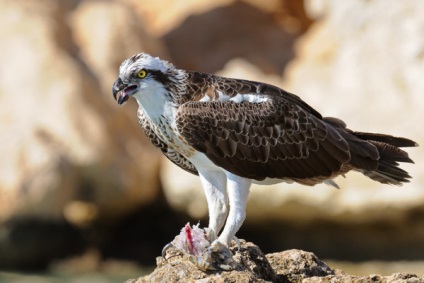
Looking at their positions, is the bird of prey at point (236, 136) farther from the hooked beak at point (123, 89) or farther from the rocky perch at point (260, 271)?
the rocky perch at point (260, 271)

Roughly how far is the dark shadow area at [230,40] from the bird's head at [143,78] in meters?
15.4

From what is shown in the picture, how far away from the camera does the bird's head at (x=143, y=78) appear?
31.3 ft

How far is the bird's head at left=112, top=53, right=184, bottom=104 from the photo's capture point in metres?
9.54

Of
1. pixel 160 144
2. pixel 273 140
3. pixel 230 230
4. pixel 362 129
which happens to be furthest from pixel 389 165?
pixel 362 129

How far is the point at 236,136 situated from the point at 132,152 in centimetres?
1183

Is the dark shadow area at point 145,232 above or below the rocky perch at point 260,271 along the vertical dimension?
above

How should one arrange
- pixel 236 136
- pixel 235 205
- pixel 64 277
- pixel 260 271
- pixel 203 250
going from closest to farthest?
1. pixel 203 250
2. pixel 260 271
3. pixel 235 205
4. pixel 236 136
5. pixel 64 277

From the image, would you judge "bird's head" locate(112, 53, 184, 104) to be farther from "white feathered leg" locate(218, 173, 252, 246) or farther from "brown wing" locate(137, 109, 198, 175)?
"white feathered leg" locate(218, 173, 252, 246)

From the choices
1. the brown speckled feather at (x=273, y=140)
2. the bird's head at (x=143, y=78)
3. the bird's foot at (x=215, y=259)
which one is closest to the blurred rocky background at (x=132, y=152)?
the brown speckled feather at (x=273, y=140)

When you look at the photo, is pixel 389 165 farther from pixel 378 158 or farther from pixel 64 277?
pixel 64 277

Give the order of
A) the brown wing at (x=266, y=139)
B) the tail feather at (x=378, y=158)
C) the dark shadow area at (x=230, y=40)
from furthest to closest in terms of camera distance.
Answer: the dark shadow area at (x=230, y=40) → the tail feather at (x=378, y=158) → the brown wing at (x=266, y=139)

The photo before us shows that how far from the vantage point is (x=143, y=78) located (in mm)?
9625

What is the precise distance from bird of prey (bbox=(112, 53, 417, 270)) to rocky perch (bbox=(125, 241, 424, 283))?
0.44m

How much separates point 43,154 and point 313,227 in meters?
5.32
